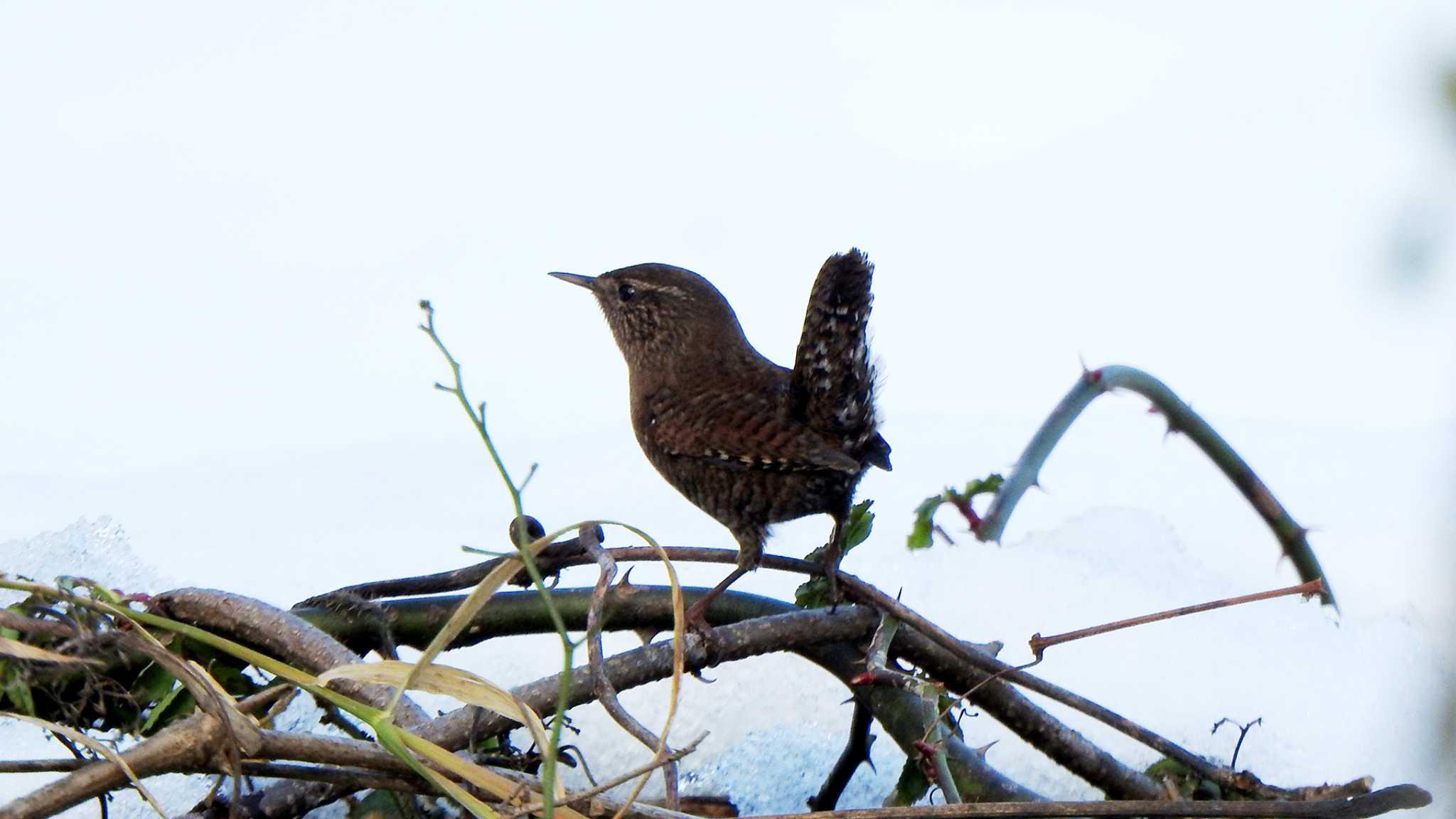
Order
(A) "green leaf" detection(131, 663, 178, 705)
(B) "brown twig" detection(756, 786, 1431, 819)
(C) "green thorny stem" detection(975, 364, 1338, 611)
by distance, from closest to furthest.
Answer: (B) "brown twig" detection(756, 786, 1431, 819), (A) "green leaf" detection(131, 663, 178, 705), (C) "green thorny stem" detection(975, 364, 1338, 611)

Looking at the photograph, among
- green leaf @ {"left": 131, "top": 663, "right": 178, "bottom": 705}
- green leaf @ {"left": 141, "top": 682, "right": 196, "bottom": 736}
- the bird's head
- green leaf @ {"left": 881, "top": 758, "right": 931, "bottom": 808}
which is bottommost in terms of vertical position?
green leaf @ {"left": 881, "top": 758, "right": 931, "bottom": 808}

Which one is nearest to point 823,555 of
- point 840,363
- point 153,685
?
point 840,363

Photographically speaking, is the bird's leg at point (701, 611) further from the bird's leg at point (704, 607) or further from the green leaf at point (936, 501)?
the green leaf at point (936, 501)

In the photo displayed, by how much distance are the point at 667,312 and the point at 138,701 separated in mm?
1367

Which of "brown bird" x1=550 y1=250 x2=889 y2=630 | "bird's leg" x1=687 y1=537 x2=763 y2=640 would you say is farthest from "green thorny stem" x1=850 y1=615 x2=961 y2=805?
"brown bird" x1=550 y1=250 x2=889 y2=630

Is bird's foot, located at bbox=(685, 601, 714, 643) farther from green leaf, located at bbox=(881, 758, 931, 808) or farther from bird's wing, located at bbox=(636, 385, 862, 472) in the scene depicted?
bird's wing, located at bbox=(636, 385, 862, 472)

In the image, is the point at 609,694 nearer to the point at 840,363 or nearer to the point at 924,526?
the point at 840,363

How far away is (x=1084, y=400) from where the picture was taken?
2.11 meters

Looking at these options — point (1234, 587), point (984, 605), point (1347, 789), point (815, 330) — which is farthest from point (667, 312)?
point (1347, 789)

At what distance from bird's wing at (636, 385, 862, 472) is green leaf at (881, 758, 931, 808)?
62cm

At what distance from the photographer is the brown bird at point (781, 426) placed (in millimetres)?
1819

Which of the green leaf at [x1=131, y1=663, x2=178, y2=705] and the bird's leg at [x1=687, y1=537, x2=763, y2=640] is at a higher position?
the bird's leg at [x1=687, y1=537, x2=763, y2=640]

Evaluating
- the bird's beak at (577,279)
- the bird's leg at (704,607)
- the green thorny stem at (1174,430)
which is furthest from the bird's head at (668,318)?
the bird's leg at (704,607)

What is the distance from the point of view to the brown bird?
1819mm
